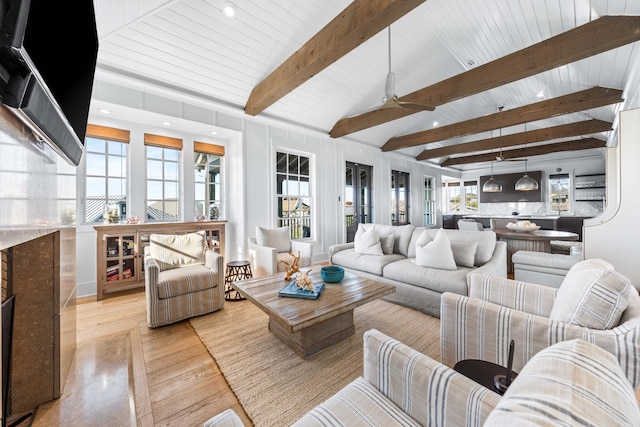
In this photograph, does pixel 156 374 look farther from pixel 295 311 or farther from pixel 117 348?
pixel 295 311

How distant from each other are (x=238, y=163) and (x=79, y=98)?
9.49 ft

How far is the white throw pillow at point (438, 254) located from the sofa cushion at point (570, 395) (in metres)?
2.24

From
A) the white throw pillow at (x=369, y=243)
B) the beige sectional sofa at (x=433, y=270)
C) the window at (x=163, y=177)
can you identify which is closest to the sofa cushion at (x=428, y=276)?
the beige sectional sofa at (x=433, y=270)

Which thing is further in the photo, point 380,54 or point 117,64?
point 380,54

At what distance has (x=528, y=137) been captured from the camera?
5941 millimetres

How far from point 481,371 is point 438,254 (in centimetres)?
176

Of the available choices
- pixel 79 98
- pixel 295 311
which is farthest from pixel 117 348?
pixel 79 98

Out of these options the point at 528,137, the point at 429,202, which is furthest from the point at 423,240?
the point at 429,202

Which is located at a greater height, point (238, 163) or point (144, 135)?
point (144, 135)

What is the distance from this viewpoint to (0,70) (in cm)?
65

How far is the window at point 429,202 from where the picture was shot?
852 cm

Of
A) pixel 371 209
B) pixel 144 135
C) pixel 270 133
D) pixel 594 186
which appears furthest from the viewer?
pixel 594 186

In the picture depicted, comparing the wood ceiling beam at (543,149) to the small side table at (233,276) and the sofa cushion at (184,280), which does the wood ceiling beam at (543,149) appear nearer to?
the small side table at (233,276)

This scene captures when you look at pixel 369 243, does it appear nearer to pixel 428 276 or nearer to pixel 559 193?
pixel 428 276
